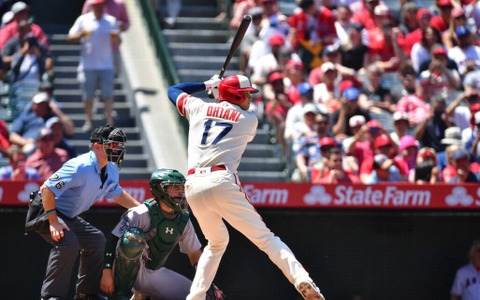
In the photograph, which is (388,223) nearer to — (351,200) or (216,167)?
(351,200)

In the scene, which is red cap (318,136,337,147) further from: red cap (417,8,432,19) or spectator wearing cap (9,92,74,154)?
red cap (417,8,432,19)

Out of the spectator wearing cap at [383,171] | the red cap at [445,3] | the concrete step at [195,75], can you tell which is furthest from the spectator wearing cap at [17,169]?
the red cap at [445,3]

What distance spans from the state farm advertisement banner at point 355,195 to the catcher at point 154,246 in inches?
37.2

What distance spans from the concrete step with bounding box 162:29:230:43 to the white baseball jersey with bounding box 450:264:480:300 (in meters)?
6.63

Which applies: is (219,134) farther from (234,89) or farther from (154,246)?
(154,246)

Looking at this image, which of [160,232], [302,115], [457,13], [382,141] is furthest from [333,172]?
[457,13]

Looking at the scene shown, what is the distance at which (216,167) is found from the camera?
8.45m

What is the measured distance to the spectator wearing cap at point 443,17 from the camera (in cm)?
1564

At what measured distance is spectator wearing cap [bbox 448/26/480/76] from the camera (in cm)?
1498

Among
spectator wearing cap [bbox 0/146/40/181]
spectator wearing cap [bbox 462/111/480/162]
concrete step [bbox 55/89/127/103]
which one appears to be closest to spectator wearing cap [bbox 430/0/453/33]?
spectator wearing cap [bbox 462/111/480/162]

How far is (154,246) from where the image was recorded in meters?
9.17

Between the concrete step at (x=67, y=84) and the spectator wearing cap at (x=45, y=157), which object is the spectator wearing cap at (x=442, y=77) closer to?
the concrete step at (x=67, y=84)

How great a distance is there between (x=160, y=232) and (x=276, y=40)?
18.5ft

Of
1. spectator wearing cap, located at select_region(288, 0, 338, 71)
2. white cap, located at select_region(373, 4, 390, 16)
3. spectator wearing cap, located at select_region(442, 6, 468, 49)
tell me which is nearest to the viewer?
spectator wearing cap, located at select_region(288, 0, 338, 71)
